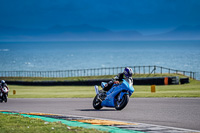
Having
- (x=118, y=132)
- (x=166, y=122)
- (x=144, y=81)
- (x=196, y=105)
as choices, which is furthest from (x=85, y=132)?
(x=144, y=81)

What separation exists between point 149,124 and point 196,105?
14.9 ft

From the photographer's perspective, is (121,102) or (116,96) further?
(116,96)

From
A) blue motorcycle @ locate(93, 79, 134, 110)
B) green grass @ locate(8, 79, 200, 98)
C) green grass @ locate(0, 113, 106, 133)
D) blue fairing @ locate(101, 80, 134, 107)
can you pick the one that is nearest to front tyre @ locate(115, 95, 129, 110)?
blue motorcycle @ locate(93, 79, 134, 110)

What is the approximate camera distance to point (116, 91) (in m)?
A: 13.2

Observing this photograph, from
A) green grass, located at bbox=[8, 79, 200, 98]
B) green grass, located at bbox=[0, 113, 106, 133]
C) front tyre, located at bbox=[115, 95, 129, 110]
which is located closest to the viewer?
green grass, located at bbox=[0, 113, 106, 133]

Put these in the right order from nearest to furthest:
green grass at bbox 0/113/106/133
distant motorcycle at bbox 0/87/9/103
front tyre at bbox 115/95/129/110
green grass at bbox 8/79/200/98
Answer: green grass at bbox 0/113/106/133 → front tyre at bbox 115/95/129/110 → green grass at bbox 8/79/200/98 → distant motorcycle at bbox 0/87/9/103

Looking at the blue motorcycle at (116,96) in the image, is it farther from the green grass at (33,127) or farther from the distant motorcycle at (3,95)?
the distant motorcycle at (3,95)

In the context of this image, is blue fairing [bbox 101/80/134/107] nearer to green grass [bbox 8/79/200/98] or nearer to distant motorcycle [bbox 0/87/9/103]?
green grass [bbox 8/79/200/98]

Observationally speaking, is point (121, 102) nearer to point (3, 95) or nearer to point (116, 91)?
point (116, 91)

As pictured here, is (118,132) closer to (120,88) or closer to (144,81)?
(120,88)

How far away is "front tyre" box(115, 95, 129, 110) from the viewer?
42.1ft

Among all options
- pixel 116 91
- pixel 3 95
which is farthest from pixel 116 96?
pixel 3 95

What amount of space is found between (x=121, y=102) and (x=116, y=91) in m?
0.44

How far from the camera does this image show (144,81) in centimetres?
3653
